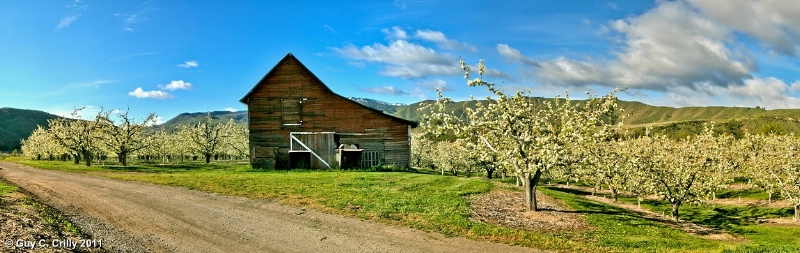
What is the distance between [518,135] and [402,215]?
280 inches

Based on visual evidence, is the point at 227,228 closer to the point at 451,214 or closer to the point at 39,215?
the point at 39,215

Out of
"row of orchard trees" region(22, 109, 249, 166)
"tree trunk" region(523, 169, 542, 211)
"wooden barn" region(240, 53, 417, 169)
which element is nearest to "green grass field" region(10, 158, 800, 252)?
"tree trunk" region(523, 169, 542, 211)

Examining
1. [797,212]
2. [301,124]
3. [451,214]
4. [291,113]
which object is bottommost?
[797,212]

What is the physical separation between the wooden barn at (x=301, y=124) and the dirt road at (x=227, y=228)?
21737mm

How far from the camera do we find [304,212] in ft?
67.8

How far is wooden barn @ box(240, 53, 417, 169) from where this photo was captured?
45688 millimetres

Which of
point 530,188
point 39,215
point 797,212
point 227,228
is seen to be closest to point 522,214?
point 530,188

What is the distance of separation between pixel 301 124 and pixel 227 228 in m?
29.2

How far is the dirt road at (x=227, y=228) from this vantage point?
48.8 feet

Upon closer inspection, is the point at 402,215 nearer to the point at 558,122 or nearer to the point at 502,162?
the point at 502,162

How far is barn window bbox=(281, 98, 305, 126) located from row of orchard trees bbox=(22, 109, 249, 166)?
2697 cm

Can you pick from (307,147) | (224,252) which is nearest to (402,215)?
(224,252)

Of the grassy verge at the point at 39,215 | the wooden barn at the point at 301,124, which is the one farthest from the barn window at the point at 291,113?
the grassy verge at the point at 39,215

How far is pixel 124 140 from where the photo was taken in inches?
2256
